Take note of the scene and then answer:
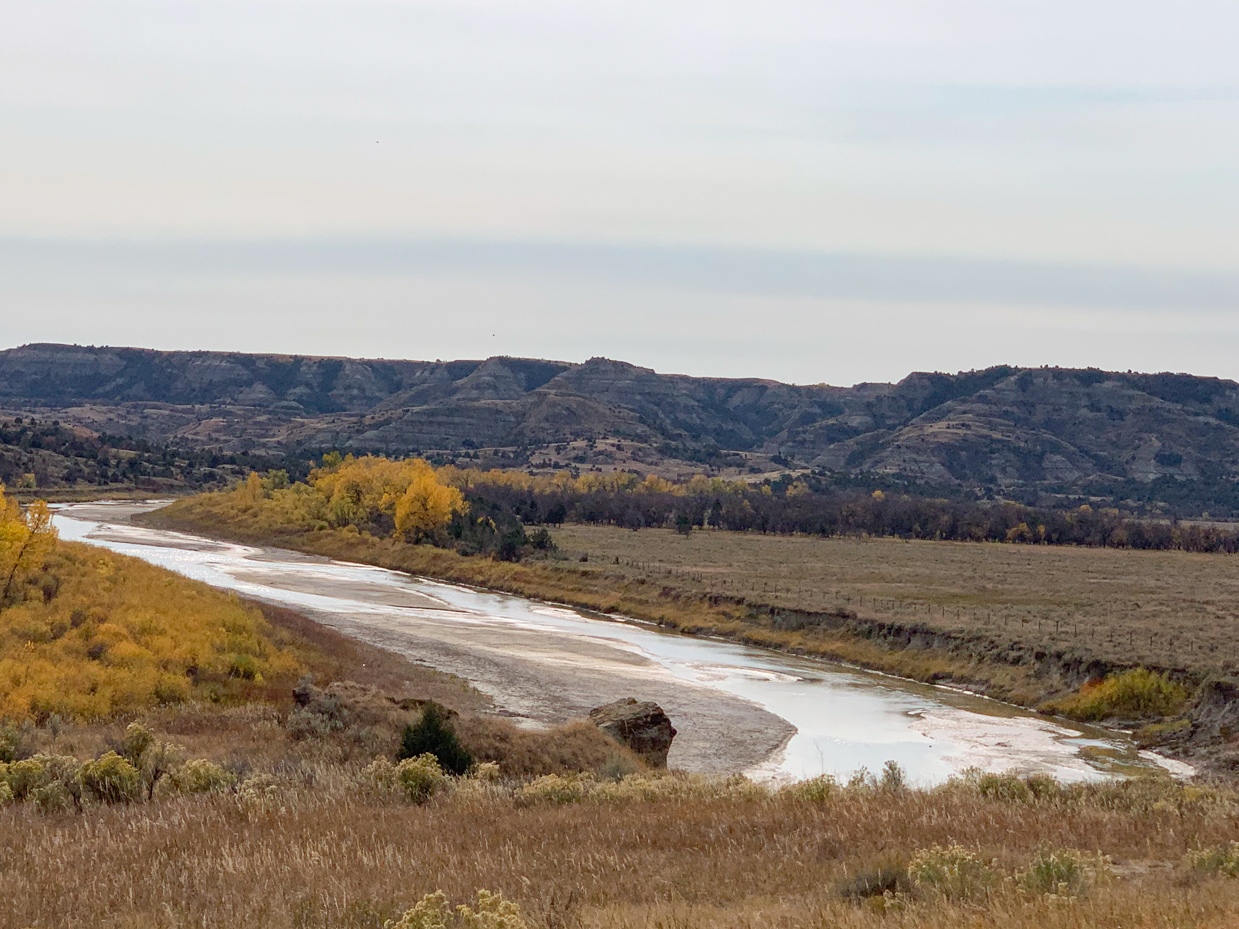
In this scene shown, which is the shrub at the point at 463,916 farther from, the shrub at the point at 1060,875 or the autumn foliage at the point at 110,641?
the autumn foliage at the point at 110,641

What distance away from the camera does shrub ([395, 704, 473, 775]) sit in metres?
16.5

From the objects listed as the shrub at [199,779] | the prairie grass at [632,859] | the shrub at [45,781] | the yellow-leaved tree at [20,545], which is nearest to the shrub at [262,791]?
the prairie grass at [632,859]

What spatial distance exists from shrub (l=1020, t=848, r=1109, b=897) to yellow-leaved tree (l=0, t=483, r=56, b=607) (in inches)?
1169

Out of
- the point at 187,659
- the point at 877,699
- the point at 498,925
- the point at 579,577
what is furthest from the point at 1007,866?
the point at 579,577

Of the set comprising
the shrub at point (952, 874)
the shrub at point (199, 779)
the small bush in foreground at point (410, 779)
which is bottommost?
the shrub at point (199, 779)

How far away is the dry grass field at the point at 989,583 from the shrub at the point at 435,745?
2527 centimetres

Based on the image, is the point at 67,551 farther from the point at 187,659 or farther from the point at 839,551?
the point at 839,551

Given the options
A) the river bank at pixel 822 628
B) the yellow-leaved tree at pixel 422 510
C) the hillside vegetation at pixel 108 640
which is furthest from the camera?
the yellow-leaved tree at pixel 422 510

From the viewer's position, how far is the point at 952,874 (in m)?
8.04

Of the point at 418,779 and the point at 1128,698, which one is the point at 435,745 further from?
the point at 1128,698

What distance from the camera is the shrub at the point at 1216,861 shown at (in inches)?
348

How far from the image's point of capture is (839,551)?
91.7 meters

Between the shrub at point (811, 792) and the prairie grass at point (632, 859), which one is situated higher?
the prairie grass at point (632, 859)

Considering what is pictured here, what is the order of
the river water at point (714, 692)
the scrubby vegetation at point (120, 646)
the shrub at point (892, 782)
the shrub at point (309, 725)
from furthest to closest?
1. the river water at point (714, 692)
2. the scrubby vegetation at point (120, 646)
3. the shrub at point (309, 725)
4. the shrub at point (892, 782)
